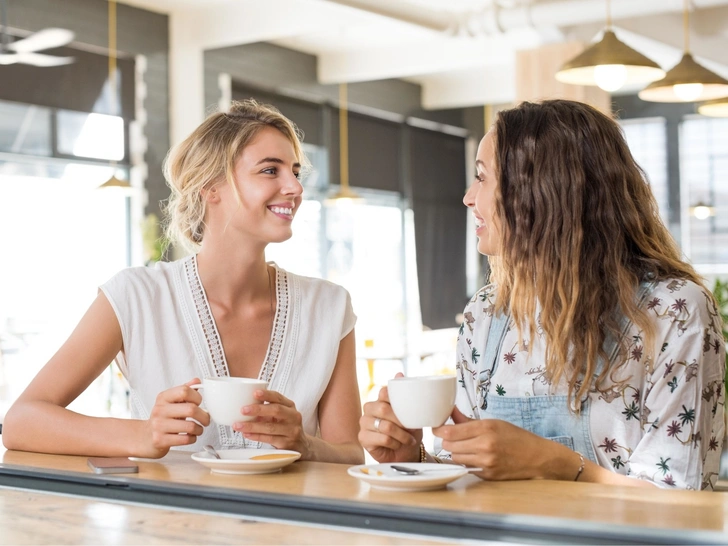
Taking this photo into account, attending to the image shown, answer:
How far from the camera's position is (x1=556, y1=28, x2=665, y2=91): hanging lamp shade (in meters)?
4.04

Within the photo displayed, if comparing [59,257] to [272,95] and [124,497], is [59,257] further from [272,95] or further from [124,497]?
[124,497]

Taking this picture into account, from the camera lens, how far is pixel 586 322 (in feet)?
5.73

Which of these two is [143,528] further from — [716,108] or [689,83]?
[716,108]

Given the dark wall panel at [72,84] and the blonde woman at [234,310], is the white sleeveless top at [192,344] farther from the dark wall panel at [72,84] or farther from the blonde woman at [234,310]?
the dark wall panel at [72,84]

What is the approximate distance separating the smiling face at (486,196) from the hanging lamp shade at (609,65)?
2352 millimetres

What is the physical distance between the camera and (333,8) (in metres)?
7.15

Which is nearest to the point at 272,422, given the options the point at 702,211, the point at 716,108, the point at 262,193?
the point at 262,193

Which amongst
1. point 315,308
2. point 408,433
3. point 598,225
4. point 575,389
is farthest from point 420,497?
point 315,308

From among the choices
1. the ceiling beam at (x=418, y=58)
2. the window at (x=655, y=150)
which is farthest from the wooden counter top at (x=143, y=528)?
the window at (x=655, y=150)

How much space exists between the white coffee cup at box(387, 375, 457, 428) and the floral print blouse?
17.3 inches

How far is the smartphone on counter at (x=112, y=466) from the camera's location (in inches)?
59.6

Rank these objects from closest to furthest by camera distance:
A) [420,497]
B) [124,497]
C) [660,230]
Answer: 1. [420,497]
2. [124,497]
3. [660,230]

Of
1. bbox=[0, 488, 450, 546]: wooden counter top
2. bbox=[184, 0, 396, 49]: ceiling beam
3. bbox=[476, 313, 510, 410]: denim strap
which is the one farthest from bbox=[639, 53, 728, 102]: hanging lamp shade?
bbox=[0, 488, 450, 546]: wooden counter top

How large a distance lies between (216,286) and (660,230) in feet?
3.51
